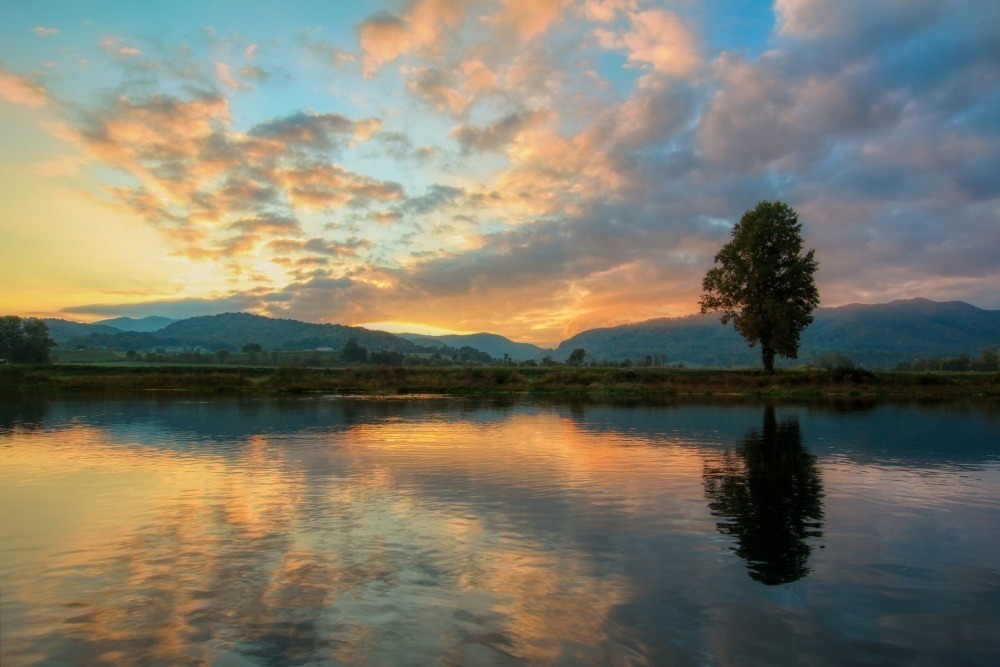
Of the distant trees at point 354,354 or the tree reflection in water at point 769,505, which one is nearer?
the tree reflection in water at point 769,505

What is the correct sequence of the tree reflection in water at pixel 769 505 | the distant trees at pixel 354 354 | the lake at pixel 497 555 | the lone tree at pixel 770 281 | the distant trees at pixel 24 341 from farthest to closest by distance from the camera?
the distant trees at pixel 354 354 < the distant trees at pixel 24 341 < the lone tree at pixel 770 281 < the tree reflection in water at pixel 769 505 < the lake at pixel 497 555

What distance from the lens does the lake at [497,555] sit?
829 cm

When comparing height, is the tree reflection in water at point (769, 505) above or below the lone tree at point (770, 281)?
below

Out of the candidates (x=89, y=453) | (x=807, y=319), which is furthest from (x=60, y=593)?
(x=807, y=319)

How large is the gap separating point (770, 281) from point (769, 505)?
6290 centimetres

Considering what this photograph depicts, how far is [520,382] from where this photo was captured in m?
83.1

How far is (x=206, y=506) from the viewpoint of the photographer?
16.0 meters

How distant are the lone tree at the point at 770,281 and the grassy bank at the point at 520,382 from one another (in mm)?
5641

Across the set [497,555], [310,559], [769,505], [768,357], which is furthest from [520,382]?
[310,559]

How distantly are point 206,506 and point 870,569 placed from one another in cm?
1540

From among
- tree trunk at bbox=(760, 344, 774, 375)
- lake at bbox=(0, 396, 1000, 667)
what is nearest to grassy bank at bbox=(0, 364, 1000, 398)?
tree trunk at bbox=(760, 344, 774, 375)

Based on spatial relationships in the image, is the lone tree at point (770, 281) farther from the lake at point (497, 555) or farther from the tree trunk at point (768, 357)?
the lake at point (497, 555)

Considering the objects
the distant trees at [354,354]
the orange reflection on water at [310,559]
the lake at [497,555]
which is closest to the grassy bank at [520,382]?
the lake at [497,555]

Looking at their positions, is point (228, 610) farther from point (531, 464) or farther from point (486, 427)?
point (486, 427)
